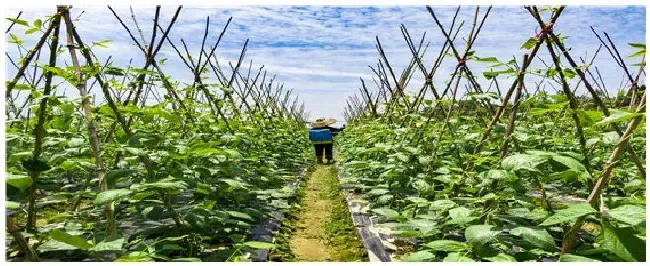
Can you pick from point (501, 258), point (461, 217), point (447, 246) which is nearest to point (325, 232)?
point (461, 217)

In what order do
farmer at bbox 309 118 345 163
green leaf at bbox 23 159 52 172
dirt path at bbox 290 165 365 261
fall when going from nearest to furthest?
green leaf at bbox 23 159 52 172 → dirt path at bbox 290 165 365 261 → farmer at bbox 309 118 345 163

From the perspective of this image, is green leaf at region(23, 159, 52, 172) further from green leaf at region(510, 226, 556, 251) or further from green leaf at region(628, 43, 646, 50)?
green leaf at region(628, 43, 646, 50)

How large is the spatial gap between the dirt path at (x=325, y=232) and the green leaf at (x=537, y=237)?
1.61m

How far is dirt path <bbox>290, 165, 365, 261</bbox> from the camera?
3715mm

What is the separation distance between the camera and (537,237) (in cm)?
193

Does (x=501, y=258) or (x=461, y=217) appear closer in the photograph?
(x=501, y=258)

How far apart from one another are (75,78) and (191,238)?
102cm

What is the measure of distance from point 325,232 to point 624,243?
10.0ft

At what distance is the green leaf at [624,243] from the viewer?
1.59 meters

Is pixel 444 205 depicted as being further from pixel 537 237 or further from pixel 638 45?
pixel 638 45

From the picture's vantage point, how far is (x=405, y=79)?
898cm

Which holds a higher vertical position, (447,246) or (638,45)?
(638,45)

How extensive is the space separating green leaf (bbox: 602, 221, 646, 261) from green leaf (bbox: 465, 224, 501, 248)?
0.39 metres

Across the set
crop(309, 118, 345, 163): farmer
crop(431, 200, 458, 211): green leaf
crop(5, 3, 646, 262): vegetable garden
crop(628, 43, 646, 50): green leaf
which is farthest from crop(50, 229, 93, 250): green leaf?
crop(309, 118, 345, 163): farmer
